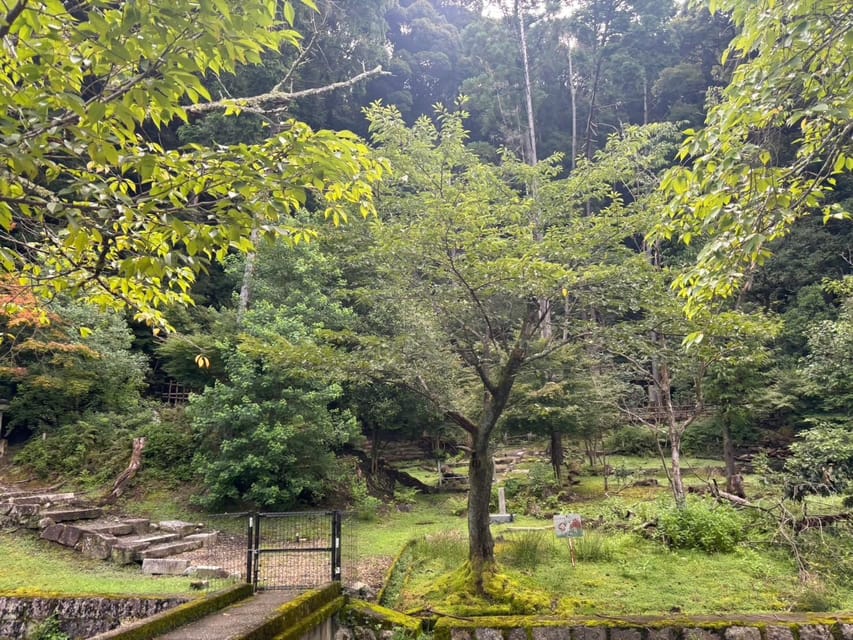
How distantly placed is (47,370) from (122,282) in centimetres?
1011

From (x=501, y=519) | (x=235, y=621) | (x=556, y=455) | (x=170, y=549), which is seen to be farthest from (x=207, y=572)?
(x=556, y=455)

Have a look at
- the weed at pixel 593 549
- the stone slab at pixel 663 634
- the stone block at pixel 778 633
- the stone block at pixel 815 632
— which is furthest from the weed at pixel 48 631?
the stone block at pixel 815 632

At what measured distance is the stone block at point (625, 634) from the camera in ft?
16.2

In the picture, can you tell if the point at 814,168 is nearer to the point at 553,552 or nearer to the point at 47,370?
the point at 553,552

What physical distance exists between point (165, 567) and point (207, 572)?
2.83 ft

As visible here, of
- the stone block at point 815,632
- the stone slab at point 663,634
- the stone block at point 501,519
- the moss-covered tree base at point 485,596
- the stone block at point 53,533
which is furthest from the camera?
the stone block at point 501,519

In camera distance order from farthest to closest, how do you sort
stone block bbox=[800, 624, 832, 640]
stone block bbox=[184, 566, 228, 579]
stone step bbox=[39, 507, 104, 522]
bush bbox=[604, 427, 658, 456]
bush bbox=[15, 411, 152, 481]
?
bush bbox=[604, 427, 658, 456], bush bbox=[15, 411, 152, 481], stone step bbox=[39, 507, 104, 522], stone block bbox=[184, 566, 228, 579], stone block bbox=[800, 624, 832, 640]

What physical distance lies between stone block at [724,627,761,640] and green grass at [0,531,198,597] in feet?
17.8

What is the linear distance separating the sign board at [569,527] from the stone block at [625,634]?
6.25 ft

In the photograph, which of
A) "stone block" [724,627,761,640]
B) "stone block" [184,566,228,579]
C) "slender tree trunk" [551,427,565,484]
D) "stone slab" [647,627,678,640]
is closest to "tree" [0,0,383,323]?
"stone slab" [647,627,678,640]

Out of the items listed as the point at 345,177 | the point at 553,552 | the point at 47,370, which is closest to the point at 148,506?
the point at 47,370

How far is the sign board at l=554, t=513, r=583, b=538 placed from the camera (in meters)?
6.90

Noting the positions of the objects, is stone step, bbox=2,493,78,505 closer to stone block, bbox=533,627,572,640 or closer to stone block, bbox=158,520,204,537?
stone block, bbox=158,520,204,537

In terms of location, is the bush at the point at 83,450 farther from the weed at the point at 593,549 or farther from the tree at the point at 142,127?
the tree at the point at 142,127
